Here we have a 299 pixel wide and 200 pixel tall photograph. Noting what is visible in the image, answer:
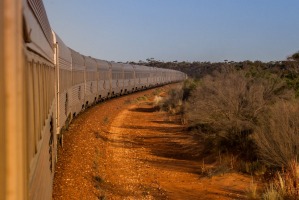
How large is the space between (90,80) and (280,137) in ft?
45.1

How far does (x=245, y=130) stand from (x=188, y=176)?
3465 mm

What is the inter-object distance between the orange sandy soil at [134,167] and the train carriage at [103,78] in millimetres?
6888

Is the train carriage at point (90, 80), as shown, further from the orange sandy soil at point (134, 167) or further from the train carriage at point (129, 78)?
the train carriage at point (129, 78)

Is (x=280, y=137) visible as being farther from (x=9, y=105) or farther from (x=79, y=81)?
(x=9, y=105)

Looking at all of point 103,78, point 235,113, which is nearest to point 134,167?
point 235,113

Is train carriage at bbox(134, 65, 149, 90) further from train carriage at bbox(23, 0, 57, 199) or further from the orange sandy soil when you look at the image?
train carriage at bbox(23, 0, 57, 199)

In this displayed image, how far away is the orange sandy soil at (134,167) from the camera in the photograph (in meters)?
10.7

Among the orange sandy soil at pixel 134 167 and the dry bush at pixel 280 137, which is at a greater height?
the dry bush at pixel 280 137

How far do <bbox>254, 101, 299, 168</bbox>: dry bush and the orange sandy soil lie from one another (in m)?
0.87

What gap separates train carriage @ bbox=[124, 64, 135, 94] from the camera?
4045cm

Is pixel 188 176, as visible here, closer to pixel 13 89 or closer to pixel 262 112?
pixel 262 112

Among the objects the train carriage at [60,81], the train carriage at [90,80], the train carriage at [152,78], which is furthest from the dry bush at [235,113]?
the train carriage at [152,78]

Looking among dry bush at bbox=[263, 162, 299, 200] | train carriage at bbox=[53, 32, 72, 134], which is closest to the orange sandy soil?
dry bush at bbox=[263, 162, 299, 200]

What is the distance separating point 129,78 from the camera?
42750 millimetres
